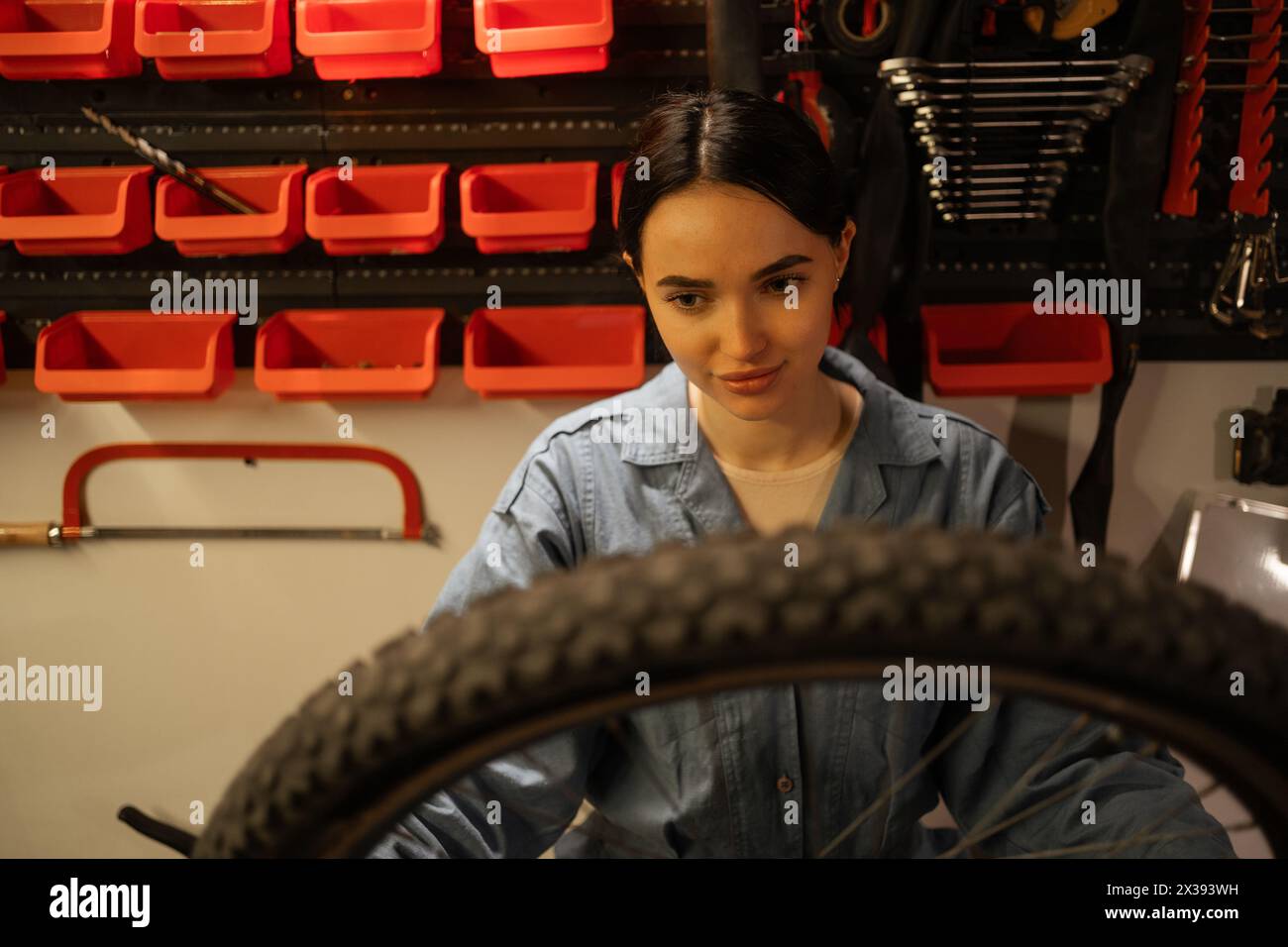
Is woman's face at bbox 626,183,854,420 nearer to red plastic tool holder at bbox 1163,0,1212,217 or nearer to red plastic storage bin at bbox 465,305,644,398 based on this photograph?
red plastic storage bin at bbox 465,305,644,398

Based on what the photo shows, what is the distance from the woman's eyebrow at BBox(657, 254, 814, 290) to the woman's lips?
0.29 feet

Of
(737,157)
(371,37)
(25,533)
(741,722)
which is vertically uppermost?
(371,37)

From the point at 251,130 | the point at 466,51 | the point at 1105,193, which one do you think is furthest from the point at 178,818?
the point at 1105,193

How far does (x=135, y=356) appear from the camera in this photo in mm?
1562

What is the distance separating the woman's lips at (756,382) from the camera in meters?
0.82

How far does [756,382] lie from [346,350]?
94cm

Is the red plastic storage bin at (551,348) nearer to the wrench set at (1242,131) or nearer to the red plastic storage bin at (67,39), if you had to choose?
the red plastic storage bin at (67,39)

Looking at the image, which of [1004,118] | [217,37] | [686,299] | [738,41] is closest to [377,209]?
[217,37]

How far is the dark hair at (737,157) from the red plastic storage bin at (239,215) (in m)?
0.71

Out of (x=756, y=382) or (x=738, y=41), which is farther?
(x=738, y=41)

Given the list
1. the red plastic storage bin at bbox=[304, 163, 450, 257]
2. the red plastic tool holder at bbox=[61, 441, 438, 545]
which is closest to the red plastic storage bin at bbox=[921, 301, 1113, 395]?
the red plastic storage bin at bbox=[304, 163, 450, 257]

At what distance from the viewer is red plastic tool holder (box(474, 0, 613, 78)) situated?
122 centimetres

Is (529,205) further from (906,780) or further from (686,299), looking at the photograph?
(906,780)

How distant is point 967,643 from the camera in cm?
32
